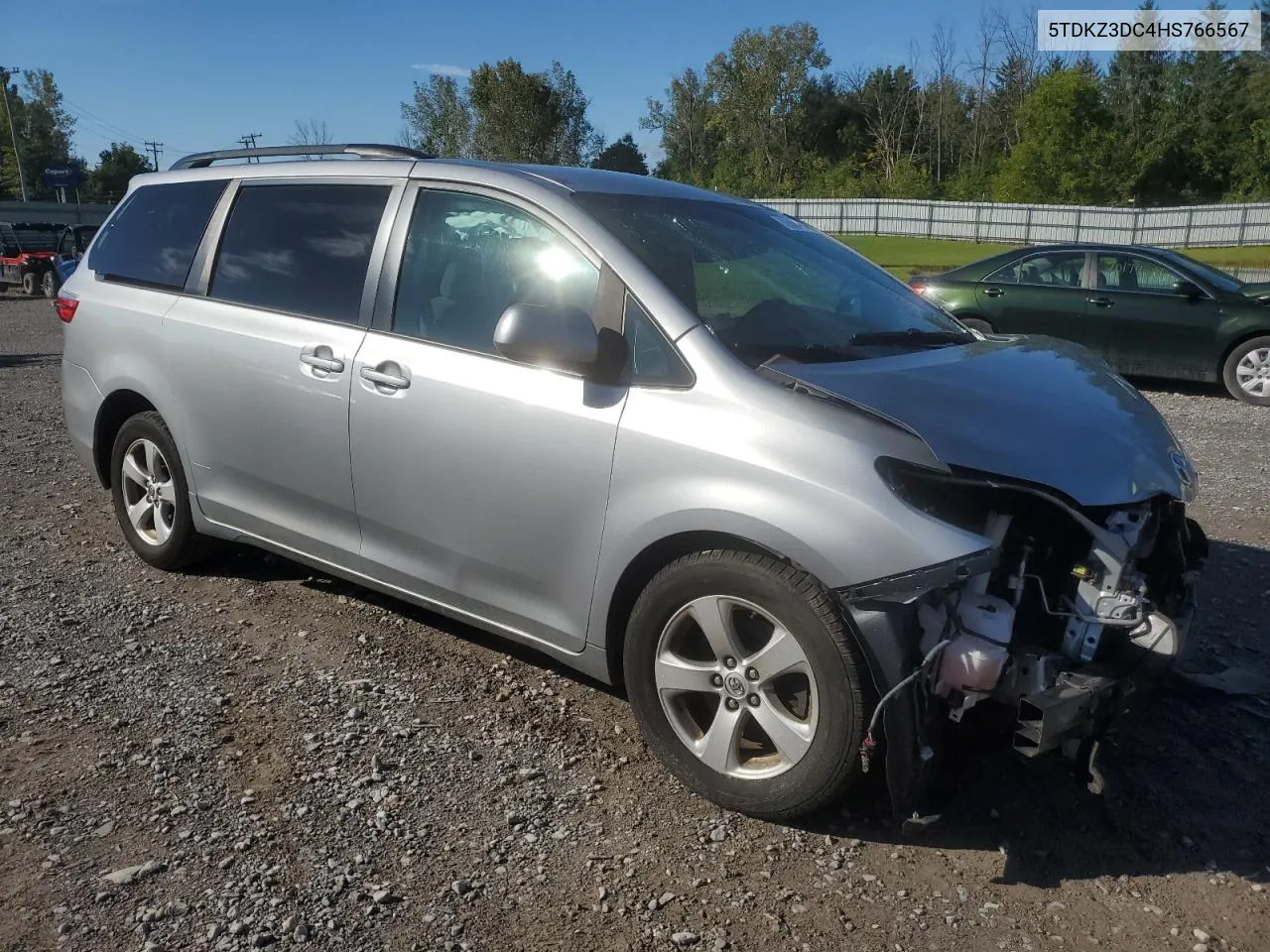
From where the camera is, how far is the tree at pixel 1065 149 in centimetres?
4559

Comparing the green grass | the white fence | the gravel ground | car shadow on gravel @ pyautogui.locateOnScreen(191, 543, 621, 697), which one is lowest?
the gravel ground

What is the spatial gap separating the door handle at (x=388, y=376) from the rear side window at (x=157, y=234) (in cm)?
149

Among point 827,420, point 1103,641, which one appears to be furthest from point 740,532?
point 1103,641

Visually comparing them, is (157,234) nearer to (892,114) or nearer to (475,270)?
(475,270)

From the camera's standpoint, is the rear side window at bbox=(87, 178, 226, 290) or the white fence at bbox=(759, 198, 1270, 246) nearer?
the rear side window at bbox=(87, 178, 226, 290)

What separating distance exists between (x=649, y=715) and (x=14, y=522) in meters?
4.52

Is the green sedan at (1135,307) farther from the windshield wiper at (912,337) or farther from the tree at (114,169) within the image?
the tree at (114,169)

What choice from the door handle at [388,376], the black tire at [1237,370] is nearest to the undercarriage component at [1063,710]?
the door handle at [388,376]

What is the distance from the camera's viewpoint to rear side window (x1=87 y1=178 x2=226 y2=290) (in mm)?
4793

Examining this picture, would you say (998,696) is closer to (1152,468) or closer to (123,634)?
(1152,468)

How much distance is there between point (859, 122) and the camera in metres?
74.3

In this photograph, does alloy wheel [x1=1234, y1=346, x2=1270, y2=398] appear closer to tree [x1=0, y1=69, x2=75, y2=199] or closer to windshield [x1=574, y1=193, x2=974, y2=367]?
windshield [x1=574, y1=193, x2=974, y2=367]

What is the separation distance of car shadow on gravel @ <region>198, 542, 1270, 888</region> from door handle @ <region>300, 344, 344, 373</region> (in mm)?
1468

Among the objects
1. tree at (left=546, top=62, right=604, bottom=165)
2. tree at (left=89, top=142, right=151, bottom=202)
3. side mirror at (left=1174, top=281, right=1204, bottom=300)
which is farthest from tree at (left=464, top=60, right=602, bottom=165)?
side mirror at (left=1174, top=281, right=1204, bottom=300)
